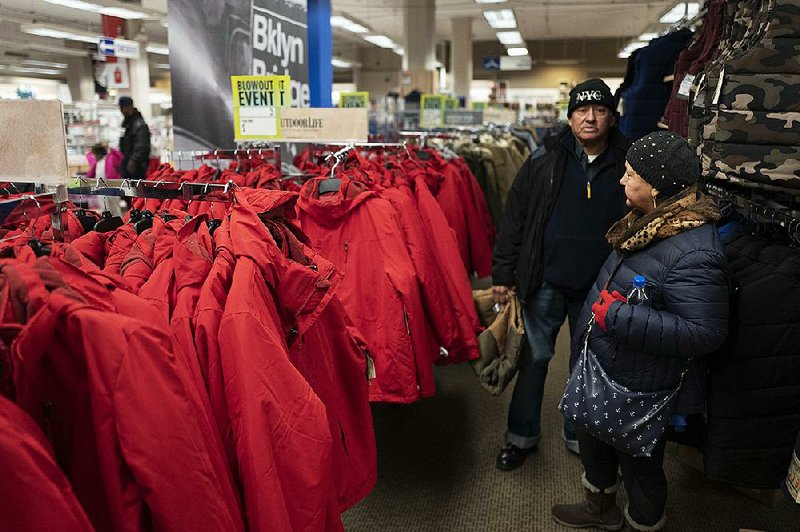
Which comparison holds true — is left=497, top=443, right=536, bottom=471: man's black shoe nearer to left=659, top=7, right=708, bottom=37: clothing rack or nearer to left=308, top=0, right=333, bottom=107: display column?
left=659, top=7, right=708, bottom=37: clothing rack

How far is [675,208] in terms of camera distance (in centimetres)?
197

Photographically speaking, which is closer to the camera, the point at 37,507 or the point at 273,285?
the point at 37,507

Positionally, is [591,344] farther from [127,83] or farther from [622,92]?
[127,83]

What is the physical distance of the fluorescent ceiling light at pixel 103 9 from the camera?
8.61 metres

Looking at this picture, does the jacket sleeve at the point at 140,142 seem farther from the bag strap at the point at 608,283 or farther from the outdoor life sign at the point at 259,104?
the bag strap at the point at 608,283

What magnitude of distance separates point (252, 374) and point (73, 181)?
1.08 meters

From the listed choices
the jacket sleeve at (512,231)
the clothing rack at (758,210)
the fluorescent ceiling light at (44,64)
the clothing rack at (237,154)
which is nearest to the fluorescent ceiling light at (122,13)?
the clothing rack at (237,154)

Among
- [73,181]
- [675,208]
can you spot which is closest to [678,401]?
[675,208]

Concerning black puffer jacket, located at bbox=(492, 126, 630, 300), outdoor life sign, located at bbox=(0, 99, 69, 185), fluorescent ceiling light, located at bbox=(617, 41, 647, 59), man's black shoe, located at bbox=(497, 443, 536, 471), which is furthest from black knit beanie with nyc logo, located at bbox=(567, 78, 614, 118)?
fluorescent ceiling light, located at bbox=(617, 41, 647, 59)

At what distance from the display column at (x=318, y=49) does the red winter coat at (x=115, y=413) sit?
4288 millimetres

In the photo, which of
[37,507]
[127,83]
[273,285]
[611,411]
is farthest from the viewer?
[127,83]

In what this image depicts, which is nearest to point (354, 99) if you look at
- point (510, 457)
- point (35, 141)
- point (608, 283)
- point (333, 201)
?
point (333, 201)

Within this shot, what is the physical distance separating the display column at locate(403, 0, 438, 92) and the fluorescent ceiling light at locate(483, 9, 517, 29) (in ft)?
4.18

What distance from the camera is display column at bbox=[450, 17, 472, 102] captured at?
14.3m
